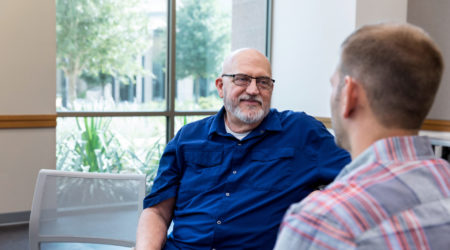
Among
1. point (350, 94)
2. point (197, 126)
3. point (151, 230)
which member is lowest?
point (151, 230)

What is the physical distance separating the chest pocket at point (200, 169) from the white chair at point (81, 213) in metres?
0.24

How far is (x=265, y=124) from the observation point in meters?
2.04

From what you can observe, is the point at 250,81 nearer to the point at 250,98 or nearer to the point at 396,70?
the point at 250,98

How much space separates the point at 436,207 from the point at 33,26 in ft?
11.9

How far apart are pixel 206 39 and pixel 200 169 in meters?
2.98

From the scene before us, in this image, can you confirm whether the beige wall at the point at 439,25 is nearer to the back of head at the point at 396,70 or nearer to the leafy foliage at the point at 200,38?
the leafy foliage at the point at 200,38

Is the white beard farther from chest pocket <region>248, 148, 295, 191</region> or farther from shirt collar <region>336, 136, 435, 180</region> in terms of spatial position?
shirt collar <region>336, 136, 435, 180</region>

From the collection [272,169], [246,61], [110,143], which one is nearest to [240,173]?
[272,169]

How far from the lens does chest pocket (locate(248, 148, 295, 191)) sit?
6.12 feet

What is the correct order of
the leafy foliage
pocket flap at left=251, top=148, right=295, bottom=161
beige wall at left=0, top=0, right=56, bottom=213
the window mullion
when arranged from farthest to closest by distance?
the leafy foliage < the window mullion < beige wall at left=0, top=0, right=56, bottom=213 < pocket flap at left=251, top=148, right=295, bottom=161

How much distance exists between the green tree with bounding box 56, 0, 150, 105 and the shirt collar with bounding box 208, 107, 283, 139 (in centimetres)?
237

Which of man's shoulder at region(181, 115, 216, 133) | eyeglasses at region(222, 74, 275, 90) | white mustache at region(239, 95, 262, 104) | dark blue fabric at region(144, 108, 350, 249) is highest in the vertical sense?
eyeglasses at region(222, 74, 275, 90)

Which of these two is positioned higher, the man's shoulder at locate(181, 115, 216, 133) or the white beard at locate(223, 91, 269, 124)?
the white beard at locate(223, 91, 269, 124)

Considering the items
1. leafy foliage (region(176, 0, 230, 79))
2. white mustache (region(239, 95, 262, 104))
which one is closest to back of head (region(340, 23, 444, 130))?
white mustache (region(239, 95, 262, 104))
